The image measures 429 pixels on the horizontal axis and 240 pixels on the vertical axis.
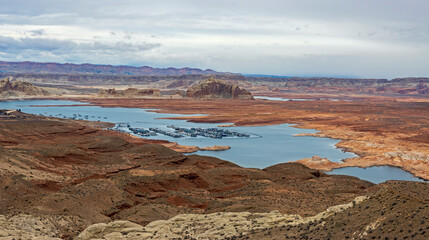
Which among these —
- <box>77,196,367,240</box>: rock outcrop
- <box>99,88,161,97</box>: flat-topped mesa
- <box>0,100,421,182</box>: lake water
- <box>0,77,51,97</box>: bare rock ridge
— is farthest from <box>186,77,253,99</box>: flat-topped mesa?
<box>77,196,367,240</box>: rock outcrop

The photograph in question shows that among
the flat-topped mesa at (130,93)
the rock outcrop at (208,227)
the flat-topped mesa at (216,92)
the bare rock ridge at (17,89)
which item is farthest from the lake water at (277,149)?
the bare rock ridge at (17,89)

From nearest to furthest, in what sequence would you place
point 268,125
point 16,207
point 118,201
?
point 16,207
point 118,201
point 268,125

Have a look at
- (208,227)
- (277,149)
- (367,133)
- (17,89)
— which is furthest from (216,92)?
(208,227)

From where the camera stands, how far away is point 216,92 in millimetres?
180875

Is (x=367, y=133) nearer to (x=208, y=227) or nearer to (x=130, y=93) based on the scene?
(x=208, y=227)

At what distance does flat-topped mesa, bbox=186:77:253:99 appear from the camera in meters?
178

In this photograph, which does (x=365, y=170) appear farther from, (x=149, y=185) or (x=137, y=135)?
(x=137, y=135)

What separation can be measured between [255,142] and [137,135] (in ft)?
65.8

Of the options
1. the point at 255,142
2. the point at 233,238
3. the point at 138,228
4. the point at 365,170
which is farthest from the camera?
the point at 255,142

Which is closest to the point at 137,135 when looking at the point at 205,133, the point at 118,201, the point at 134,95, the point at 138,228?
the point at 205,133

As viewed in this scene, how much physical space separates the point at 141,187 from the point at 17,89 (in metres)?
156

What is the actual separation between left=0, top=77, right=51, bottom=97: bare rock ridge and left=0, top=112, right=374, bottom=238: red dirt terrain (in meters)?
132

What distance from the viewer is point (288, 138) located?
7219cm

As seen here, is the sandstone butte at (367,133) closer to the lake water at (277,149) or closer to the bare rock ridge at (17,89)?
the lake water at (277,149)
